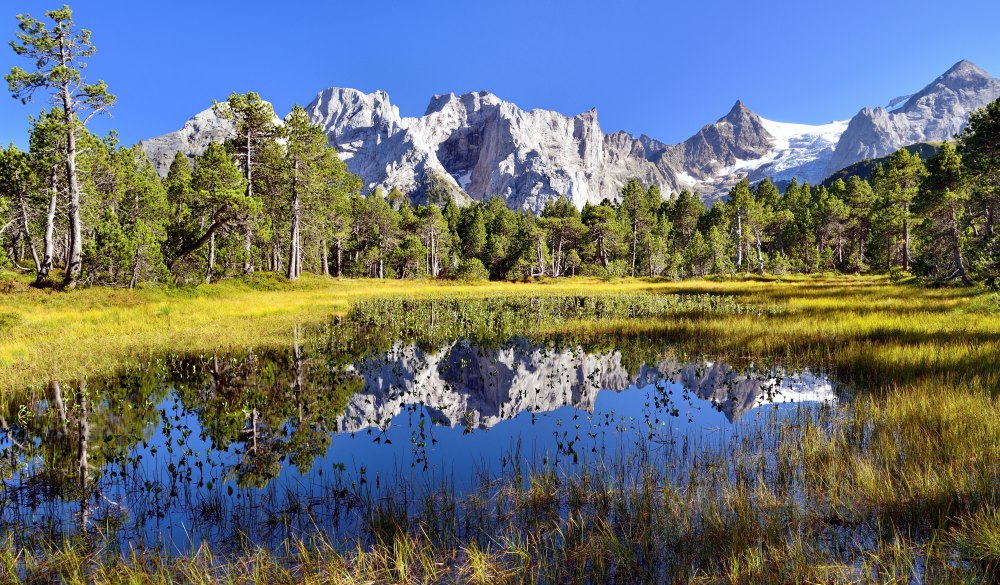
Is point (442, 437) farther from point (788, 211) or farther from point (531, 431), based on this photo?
point (788, 211)

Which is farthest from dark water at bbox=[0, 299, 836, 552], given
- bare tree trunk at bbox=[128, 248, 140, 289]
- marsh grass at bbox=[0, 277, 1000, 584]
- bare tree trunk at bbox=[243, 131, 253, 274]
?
bare tree trunk at bbox=[243, 131, 253, 274]

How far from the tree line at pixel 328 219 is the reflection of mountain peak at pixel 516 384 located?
12802 mm

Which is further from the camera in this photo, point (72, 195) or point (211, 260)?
point (211, 260)

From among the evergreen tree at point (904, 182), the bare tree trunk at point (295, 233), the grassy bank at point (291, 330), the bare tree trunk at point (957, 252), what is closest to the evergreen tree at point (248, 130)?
the bare tree trunk at point (295, 233)

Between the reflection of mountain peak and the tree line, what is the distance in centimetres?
1280

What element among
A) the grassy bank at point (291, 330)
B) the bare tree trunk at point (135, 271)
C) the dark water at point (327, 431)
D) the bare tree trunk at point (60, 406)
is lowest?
the dark water at point (327, 431)

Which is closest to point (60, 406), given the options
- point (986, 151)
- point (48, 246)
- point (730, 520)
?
point (730, 520)

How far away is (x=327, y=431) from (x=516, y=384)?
511 centimetres

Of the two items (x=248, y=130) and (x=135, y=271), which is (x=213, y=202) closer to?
(x=135, y=271)

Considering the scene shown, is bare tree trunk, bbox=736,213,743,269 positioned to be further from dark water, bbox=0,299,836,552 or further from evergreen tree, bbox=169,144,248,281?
evergreen tree, bbox=169,144,248,281

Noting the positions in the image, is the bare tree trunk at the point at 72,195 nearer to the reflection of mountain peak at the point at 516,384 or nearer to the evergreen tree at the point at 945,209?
the reflection of mountain peak at the point at 516,384

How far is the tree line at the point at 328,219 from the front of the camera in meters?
23.7

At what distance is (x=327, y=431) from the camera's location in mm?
7754

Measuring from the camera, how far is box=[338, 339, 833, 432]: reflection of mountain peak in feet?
29.9
